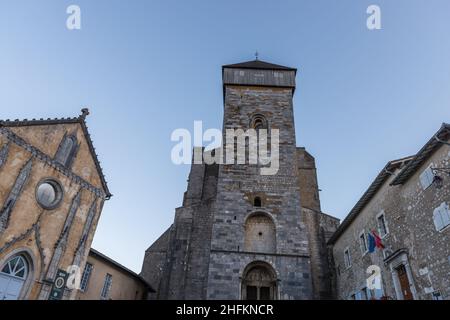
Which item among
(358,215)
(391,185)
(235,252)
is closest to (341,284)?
(358,215)

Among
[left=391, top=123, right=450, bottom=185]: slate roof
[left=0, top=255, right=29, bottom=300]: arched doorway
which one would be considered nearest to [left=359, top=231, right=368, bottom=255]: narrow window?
[left=391, top=123, right=450, bottom=185]: slate roof

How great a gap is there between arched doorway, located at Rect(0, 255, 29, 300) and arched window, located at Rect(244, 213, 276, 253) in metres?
9.38

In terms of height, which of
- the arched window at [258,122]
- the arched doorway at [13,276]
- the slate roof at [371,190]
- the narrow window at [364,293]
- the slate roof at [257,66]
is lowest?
the arched doorway at [13,276]

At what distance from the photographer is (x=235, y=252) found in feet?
50.3

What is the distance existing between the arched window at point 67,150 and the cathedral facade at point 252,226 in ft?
24.0

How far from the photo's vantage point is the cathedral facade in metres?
15.0

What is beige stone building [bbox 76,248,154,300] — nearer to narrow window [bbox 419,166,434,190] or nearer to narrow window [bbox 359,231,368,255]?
narrow window [bbox 359,231,368,255]

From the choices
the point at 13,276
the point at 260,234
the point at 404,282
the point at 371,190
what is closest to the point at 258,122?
the point at 260,234

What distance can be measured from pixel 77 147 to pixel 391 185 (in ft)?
44.6

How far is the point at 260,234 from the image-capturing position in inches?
649

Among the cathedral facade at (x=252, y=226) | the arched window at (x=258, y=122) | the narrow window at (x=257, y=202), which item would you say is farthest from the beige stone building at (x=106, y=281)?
the arched window at (x=258, y=122)

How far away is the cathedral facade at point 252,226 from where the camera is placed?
49.3 feet

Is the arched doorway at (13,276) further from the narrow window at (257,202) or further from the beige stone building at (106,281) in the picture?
the narrow window at (257,202)

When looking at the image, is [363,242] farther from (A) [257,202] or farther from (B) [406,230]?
(A) [257,202]
